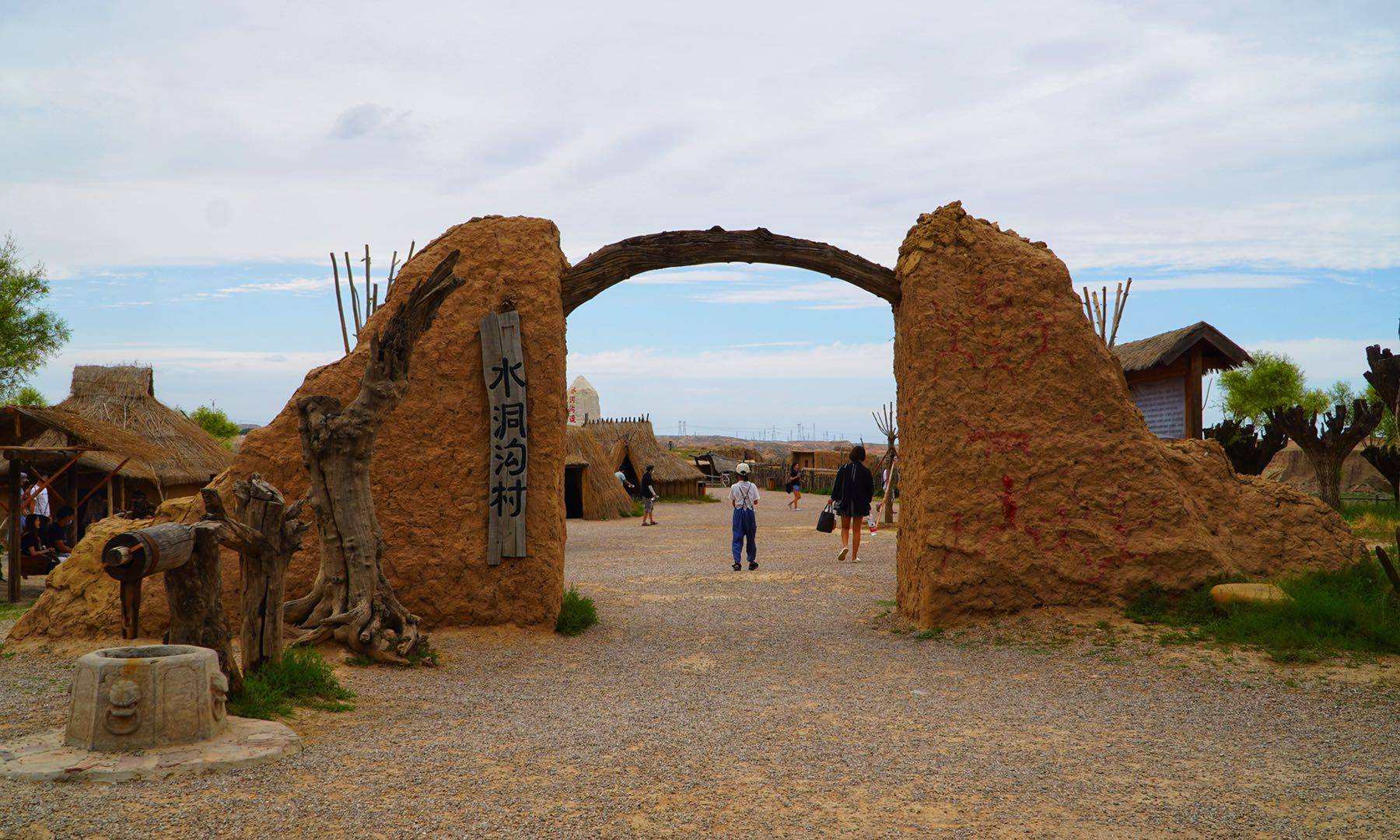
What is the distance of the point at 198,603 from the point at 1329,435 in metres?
18.6

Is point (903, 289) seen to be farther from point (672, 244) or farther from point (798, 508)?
point (798, 508)

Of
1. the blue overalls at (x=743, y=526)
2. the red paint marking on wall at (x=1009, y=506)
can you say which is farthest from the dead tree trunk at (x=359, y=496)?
the blue overalls at (x=743, y=526)

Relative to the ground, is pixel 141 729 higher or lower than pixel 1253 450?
lower

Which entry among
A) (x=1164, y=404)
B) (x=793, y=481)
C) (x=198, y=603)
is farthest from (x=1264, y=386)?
(x=198, y=603)

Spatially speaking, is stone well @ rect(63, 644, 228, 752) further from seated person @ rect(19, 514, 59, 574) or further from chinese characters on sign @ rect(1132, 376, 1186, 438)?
chinese characters on sign @ rect(1132, 376, 1186, 438)

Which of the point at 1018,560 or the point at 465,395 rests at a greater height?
the point at 465,395

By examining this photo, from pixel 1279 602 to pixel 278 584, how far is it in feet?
23.6

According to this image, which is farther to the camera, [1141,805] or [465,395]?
[465,395]

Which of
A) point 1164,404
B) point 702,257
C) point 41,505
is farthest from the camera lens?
point 41,505

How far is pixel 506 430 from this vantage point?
8453 millimetres

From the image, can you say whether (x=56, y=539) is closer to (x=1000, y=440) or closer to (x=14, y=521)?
(x=14, y=521)

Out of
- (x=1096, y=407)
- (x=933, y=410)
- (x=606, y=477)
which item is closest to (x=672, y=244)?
(x=933, y=410)

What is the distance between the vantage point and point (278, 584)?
5.90 m

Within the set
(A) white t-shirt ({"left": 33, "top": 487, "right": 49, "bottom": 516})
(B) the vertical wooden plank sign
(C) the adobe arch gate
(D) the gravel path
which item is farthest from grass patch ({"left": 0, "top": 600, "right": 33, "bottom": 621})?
(B) the vertical wooden plank sign
